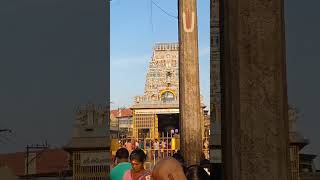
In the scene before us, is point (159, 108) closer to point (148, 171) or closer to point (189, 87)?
point (189, 87)

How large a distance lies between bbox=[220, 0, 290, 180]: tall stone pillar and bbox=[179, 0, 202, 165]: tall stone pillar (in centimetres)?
431

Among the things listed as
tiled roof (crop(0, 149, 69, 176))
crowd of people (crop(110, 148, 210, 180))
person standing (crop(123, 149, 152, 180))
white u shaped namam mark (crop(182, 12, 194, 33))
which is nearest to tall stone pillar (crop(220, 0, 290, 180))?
crowd of people (crop(110, 148, 210, 180))

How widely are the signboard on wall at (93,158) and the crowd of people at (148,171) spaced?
15.3ft

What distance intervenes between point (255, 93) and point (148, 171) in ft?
5.94

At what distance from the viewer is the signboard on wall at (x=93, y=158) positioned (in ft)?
28.4

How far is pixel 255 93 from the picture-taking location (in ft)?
6.69

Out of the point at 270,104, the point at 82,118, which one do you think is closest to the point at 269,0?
the point at 270,104

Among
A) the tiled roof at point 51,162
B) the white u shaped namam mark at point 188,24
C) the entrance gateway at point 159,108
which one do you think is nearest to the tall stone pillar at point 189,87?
the white u shaped namam mark at point 188,24

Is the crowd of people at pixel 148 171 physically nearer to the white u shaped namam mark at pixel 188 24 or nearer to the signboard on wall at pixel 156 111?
the white u shaped namam mark at pixel 188 24

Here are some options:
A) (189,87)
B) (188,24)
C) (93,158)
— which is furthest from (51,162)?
(188,24)

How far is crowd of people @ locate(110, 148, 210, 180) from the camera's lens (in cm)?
192

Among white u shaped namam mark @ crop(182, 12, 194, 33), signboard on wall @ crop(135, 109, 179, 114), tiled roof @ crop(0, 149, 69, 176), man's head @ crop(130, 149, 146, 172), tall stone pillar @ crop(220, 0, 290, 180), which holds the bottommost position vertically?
tiled roof @ crop(0, 149, 69, 176)

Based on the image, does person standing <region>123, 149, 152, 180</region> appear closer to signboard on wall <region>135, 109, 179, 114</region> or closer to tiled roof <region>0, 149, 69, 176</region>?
tiled roof <region>0, 149, 69, 176</region>

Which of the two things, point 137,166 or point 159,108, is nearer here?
point 137,166
